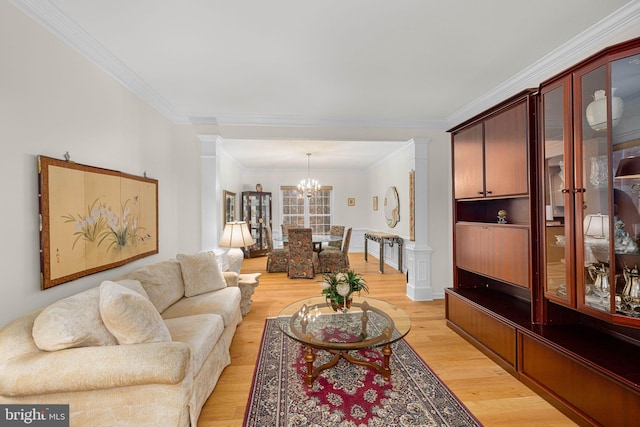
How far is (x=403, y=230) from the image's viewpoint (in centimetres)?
600

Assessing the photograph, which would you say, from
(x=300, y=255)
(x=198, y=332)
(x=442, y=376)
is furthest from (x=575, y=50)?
(x=300, y=255)

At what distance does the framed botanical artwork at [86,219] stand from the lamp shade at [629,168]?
11.9ft

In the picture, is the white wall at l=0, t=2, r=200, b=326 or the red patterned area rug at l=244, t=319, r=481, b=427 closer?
the white wall at l=0, t=2, r=200, b=326

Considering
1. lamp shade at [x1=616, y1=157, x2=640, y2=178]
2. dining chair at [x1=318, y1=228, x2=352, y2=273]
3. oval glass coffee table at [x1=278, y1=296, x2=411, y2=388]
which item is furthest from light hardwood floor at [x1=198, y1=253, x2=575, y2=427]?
dining chair at [x1=318, y1=228, x2=352, y2=273]

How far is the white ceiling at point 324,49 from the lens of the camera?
75.6 inches

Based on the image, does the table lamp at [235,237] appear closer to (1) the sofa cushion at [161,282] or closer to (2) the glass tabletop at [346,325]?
(1) the sofa cushion at [161,282]

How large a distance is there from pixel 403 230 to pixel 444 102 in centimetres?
297

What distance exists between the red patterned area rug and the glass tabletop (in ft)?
1.15

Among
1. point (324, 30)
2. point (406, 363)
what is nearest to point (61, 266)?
point (324, 30)

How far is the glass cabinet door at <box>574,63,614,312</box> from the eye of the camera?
1.78 meters

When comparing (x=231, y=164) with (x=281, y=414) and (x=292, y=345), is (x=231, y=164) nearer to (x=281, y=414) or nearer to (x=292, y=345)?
(x=292, y=345)

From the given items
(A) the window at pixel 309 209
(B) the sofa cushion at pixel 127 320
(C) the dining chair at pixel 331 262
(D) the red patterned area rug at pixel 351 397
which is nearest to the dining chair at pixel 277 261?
(C) the dining chair at pixel 331 262

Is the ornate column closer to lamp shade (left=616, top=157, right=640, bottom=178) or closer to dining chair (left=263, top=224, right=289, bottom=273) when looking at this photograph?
lamp shade (left=616, top=157, right=640, bottom=178)

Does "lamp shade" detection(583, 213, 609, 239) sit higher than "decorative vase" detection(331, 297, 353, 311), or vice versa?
"lamp shade" detection(583, 213, 609, 239)
